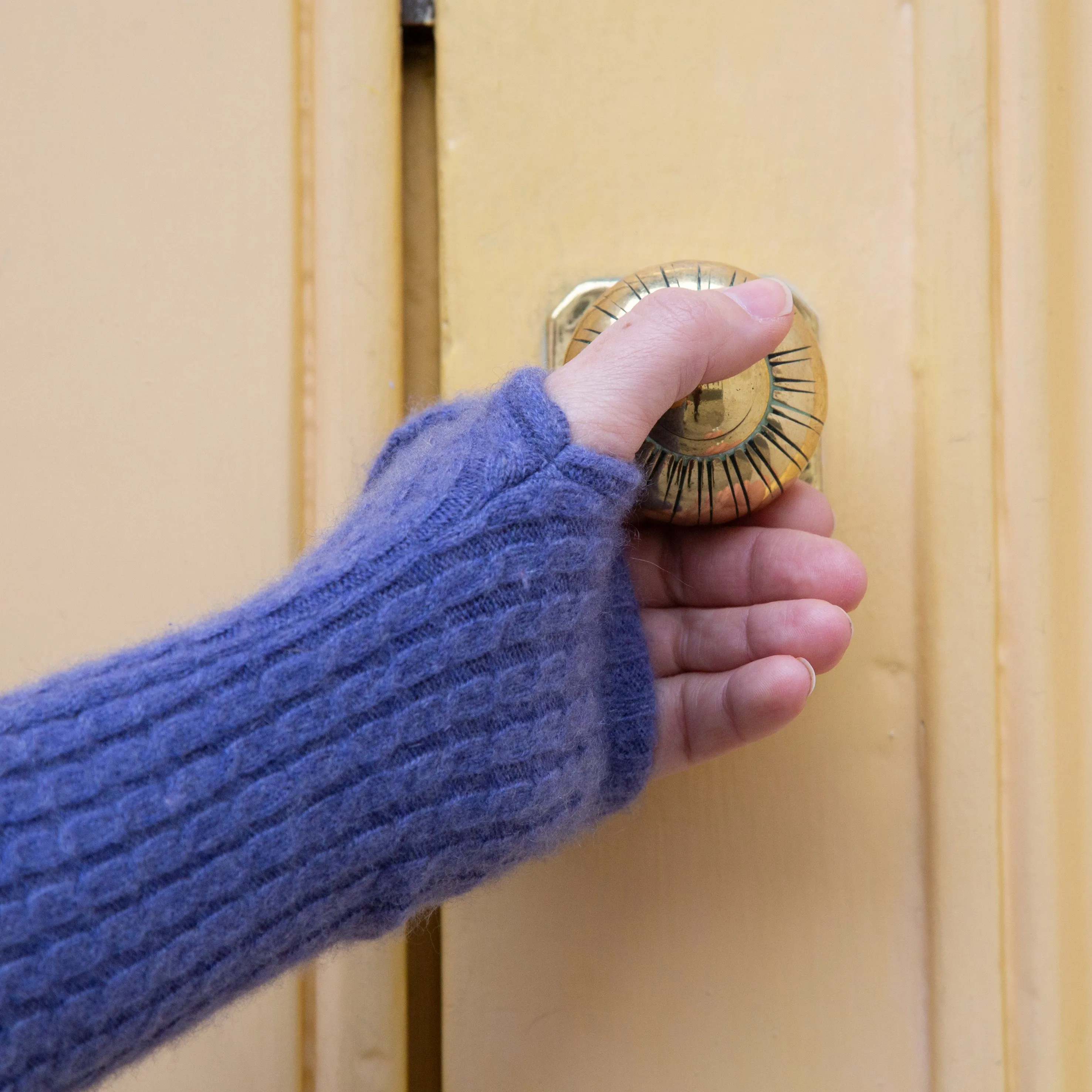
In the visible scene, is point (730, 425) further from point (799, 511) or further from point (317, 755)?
point (317, 755)

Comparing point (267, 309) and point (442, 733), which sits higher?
point (267, 309)

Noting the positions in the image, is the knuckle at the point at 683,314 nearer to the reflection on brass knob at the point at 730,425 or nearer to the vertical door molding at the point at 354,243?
the reflection on brass knob at the point at 730,425

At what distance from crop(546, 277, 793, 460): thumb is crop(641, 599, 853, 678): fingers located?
0.33ft

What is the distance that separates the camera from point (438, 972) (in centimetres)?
44

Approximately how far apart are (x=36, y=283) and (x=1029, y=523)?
0.46m

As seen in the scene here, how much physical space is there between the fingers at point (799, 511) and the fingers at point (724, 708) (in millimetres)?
56

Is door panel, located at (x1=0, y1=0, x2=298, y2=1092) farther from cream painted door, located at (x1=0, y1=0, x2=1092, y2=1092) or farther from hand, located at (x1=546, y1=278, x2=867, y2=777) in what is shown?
hand, located at (x1=546, y1=278, x2=867, y2=777)

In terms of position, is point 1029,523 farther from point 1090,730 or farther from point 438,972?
point 438,972

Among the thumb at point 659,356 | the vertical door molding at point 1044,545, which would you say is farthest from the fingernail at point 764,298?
the vertical door molding at point 1044,545

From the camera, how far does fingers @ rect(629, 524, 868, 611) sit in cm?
39

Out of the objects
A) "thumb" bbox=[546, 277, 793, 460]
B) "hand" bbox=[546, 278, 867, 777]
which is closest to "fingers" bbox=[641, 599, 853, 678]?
"hand" bbox=[546, 278, 867, 777]

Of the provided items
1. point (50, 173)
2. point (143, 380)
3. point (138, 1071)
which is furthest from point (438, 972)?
point (50, 173)

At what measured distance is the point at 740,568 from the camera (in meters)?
0.42

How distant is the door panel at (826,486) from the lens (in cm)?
41
